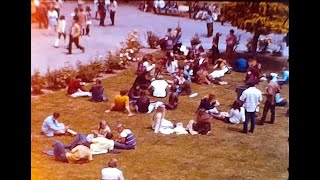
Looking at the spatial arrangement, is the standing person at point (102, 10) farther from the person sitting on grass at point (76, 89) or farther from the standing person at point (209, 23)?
the standing person at point (209, 23)

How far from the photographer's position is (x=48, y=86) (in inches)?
170

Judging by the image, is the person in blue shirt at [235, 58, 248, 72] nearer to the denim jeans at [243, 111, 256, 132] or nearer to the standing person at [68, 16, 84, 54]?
the denim jeans at [243, 111, 256, 132]

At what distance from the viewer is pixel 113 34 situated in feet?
14.4

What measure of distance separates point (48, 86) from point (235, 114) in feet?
4.46

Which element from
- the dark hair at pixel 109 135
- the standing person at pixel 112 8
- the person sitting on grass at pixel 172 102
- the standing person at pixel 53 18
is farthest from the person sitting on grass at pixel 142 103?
the standing person at pixel 53 18

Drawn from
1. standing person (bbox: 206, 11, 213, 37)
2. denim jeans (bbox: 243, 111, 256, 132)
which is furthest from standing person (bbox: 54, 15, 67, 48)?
denim jeans (bbox: 243, 111, 256, 132)

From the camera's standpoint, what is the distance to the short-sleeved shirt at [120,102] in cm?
434

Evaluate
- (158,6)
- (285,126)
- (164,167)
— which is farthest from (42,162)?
(285,126)

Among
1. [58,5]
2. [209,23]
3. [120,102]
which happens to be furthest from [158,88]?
[58,5]

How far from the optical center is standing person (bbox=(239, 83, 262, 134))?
171 inches

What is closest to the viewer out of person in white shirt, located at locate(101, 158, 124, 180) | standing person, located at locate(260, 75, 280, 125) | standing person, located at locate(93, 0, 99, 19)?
person in white shirt, located at locate(101, 158, 124, 180)

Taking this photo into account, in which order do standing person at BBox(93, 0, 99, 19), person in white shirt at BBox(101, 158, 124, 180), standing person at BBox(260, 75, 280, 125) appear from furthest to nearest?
standing person at BBox(93, 0, 99, 19)
standing person at BBox(260, 75, 280, 125)
person in white shirt at BBox(101, 158, 124, 180)

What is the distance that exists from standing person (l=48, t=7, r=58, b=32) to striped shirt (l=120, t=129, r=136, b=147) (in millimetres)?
891
